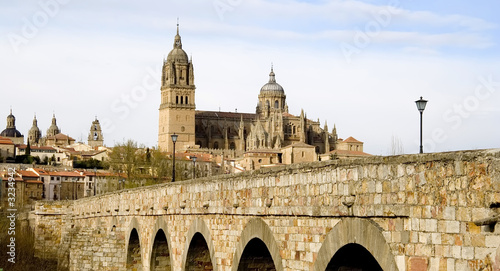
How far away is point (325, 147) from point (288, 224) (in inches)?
5740

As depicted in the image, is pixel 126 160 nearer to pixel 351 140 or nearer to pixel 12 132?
pixel 351 140

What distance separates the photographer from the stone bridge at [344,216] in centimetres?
781

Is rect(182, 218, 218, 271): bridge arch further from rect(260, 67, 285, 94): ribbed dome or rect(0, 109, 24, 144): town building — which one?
rect(0, 109, 24, 144): town building

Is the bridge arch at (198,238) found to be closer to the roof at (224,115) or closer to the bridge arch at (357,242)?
the bridge arch at (357,242)

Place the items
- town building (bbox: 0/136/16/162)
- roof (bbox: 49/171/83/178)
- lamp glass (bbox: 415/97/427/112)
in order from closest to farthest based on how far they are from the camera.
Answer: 1. lamp glass (bbox: 415/97/427/112)
2. roof (bbox: 49/171/83/178)
3. town building (bbox: 0/136/16/162)

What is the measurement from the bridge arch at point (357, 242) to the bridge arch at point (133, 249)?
555 inches

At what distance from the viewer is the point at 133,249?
1005 inches

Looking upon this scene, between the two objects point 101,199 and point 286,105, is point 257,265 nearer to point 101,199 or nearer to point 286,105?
point 101,199

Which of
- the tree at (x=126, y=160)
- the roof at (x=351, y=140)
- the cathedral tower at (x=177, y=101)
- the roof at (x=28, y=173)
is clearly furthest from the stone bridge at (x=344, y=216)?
the cathedral tower at (x=177, y=101)

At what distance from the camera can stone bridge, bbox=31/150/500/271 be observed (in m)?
7.81

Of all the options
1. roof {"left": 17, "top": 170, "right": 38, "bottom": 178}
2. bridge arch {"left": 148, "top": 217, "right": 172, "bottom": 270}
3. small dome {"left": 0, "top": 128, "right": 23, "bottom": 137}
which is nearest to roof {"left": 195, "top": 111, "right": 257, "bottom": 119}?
small dome {"left": 0, "top": 128, "right": 23, "bottom": 137}

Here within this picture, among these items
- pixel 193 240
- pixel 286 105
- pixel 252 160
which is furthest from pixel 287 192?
pixel 286 105

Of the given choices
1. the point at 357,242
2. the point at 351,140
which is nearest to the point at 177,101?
the point at 351,140

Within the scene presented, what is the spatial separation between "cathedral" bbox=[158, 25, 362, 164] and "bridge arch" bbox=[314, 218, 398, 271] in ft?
448
